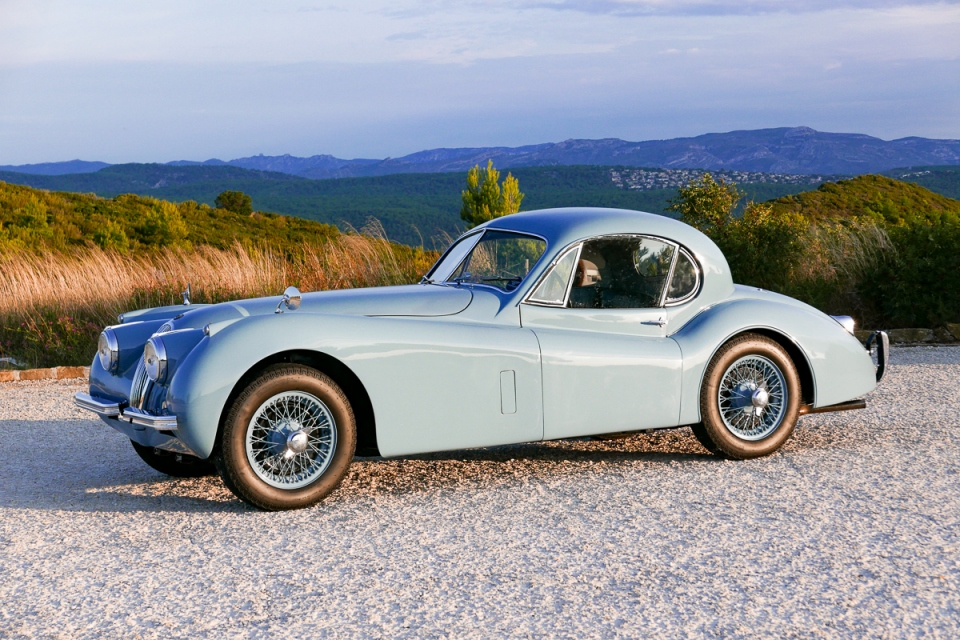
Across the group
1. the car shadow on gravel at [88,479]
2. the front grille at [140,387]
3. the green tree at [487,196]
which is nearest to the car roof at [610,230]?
the front grille at [140,387]

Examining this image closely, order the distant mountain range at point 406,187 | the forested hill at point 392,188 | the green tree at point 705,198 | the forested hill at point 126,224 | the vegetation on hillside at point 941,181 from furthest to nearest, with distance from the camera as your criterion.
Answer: the forested hill at point 392,188, the distant mountain range at point 406,187, the vegetation on hillside at point 941,181, the forested hill at point 126,224, the green tree at point 705,198

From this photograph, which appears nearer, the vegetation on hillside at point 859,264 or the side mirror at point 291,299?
the side mirror at point 291,299

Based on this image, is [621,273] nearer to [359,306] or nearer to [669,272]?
[669,272]

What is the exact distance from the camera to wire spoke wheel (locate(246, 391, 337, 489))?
203 inches

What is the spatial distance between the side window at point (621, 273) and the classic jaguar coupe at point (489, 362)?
0.03ft

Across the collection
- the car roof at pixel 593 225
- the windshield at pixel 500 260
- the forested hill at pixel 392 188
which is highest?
the car roof at pixel 593 225

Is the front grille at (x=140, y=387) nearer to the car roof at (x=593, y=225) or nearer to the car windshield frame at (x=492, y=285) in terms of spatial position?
the car windshield frame at (x=492, y=285)

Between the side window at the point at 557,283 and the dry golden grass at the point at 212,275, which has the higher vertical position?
the side window at the point at 557,283

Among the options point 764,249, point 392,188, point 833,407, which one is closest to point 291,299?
point 833,407

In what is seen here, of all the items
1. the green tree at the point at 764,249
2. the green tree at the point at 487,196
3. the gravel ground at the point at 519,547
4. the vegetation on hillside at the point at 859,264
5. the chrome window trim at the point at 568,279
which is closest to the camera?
the gravel ground at the point at 519,547

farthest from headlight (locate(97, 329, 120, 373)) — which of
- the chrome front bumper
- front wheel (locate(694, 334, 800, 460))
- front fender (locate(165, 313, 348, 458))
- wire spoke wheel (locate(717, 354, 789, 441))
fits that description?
wire spoke wheel (locate(717, 354, 789, 441))

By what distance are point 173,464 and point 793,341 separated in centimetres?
414

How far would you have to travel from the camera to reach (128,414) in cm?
530

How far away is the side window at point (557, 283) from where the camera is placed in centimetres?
592
